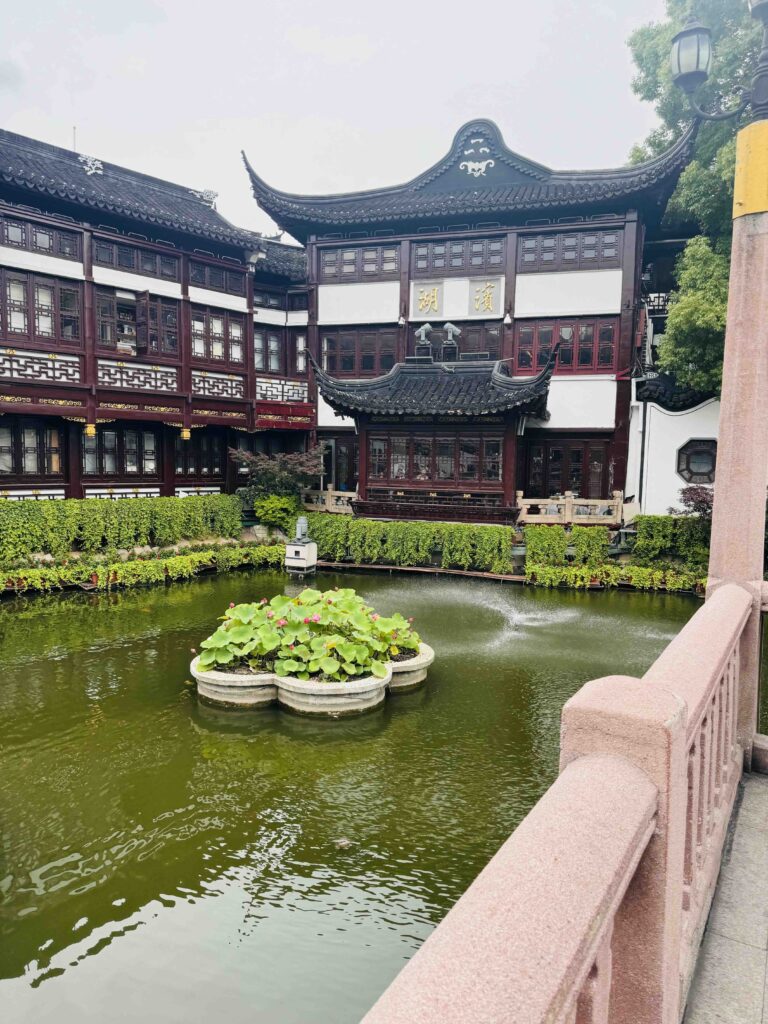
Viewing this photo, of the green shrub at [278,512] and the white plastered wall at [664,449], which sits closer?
the white plastered wall at [664,449]

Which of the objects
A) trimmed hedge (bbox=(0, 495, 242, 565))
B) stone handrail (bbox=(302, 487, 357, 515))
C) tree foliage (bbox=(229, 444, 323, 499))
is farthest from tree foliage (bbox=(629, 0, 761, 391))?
trimmed hedge (bbox=(0, 495, 242, 565))

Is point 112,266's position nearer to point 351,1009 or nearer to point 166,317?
point 166,317

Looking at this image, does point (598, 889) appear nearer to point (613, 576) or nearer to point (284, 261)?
point (613, 576)

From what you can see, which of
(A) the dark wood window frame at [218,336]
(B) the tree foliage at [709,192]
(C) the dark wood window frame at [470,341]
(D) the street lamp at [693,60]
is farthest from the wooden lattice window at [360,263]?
(D) the street lamp at [693,60]

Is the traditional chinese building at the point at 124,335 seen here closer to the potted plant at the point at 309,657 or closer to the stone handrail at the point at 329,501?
the stone handrail at the point at 329,501

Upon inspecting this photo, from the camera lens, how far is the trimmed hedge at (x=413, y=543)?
17000 mm

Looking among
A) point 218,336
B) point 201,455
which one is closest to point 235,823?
point 201,455

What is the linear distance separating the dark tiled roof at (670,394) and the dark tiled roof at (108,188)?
12291mm

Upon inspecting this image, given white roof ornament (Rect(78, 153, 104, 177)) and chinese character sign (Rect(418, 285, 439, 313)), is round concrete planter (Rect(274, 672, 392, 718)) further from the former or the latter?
white roof ornament (Rect(78, 153, 104, 177))

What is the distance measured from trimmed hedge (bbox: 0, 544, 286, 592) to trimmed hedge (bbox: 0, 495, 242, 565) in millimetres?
570

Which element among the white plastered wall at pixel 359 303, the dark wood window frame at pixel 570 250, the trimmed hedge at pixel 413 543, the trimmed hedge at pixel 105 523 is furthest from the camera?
the white plastered wall at pixel 359 303

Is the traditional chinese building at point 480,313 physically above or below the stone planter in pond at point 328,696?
above

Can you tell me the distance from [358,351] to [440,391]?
4.92 m

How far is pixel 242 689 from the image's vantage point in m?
8.34
